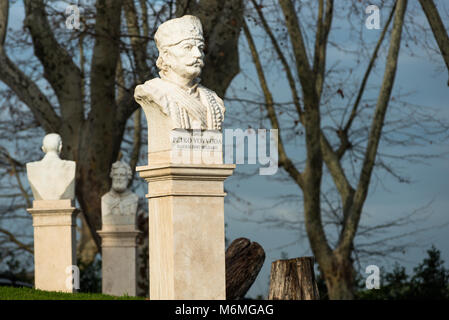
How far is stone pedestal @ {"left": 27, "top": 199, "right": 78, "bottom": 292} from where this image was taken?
12.0 m

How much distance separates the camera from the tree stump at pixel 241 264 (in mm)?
9641

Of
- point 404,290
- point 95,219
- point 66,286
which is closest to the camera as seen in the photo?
point 66,286

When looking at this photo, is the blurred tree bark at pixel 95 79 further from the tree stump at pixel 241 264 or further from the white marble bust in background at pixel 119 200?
the tree stump at pixel 241 264

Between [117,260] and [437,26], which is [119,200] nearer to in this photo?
[117,260]

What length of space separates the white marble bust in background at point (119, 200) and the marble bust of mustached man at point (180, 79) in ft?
20.7

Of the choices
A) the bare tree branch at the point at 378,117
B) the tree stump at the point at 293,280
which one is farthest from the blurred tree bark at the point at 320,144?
the tree stump at the point at 293,280

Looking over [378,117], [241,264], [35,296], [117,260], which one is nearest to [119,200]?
[117,260]

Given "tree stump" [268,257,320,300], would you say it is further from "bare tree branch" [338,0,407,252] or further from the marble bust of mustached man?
"bare tree branch" [338,0,407,252]

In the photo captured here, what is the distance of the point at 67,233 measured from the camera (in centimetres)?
1207

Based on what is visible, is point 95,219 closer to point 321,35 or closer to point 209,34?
point 209,34

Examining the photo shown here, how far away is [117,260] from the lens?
1380 cm

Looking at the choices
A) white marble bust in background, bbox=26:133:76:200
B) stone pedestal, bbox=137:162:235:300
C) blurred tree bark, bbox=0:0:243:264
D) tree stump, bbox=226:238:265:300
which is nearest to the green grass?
tree stump, bbox=226:238:265:300

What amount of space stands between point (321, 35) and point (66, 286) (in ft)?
21.3
